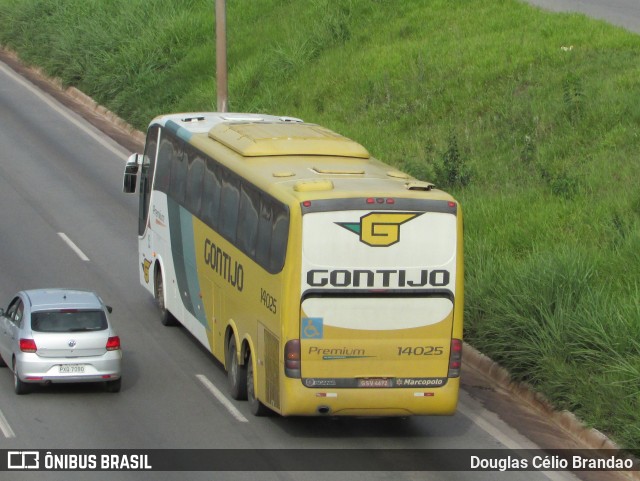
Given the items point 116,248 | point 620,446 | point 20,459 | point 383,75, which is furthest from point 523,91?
point 20,459

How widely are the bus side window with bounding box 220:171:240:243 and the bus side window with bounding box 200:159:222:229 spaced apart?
0.26 meters

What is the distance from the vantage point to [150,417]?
722 inches

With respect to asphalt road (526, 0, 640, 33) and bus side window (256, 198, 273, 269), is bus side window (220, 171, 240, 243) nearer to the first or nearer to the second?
bus side window (256, 198, 273, 269)

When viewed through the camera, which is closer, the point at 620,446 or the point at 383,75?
the point at 620,446

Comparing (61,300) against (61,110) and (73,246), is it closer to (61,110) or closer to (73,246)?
(73,246)

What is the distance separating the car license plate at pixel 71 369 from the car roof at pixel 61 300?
890mm

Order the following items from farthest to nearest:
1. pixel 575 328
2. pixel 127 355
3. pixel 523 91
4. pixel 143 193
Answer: pixel 523 91, pixel 143 193, pixel 127 355, pixel 575 328

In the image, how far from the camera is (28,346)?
730 inches

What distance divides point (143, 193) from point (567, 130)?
31.8 ft

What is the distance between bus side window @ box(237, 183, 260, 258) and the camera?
18.1m

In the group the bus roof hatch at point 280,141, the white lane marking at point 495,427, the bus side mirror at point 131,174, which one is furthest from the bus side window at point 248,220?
the bus side mirror at point 131,174

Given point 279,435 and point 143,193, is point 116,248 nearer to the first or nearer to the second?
point 143,193

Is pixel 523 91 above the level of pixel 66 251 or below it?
above

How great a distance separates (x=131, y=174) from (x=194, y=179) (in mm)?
3962
